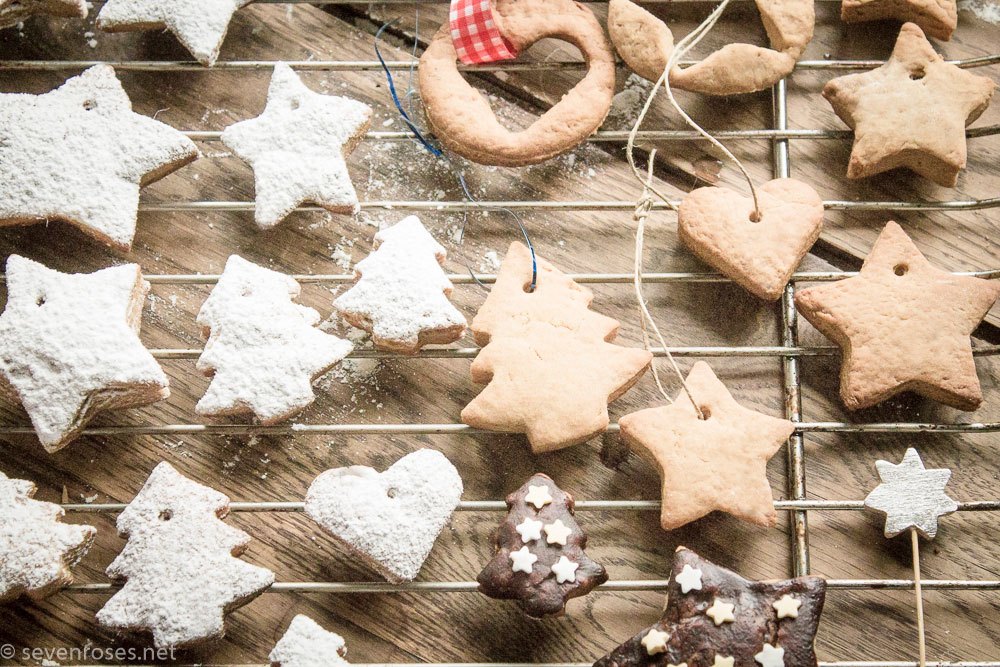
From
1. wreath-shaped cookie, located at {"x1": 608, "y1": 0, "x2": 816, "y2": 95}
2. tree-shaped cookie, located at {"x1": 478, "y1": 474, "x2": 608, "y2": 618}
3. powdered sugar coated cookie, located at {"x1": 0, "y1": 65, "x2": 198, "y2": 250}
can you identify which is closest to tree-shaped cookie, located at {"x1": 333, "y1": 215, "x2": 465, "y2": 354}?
tree-shaped cookie, located at {"x1": 478, "y1": 474, "x2": 608, "y2": 618}

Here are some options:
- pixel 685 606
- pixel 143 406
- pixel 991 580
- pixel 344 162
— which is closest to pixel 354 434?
pixel 143 406

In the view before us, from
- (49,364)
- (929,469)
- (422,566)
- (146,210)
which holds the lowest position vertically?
(422,566)

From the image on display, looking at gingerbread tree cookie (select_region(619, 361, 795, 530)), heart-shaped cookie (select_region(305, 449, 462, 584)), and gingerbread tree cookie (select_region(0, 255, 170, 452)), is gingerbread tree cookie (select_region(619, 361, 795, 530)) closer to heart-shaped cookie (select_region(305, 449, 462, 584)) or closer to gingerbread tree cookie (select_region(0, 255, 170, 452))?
heart-shaped cookie (select_region(305, 449, 462, 584))

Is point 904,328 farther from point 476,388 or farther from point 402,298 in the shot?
point 402,298

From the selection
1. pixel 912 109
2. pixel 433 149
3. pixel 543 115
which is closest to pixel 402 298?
pixel 433 149

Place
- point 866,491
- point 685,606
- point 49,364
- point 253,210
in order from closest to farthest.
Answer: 1. point 685,606
2. point 49,364
3. point 866,491
4. point 253,210

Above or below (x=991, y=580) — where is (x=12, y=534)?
above

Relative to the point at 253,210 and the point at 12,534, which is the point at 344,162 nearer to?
the point at 253,210

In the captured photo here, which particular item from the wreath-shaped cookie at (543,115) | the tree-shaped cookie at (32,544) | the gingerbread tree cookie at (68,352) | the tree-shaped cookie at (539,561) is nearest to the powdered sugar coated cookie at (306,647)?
the tree-shaped cookie at (539,561)
